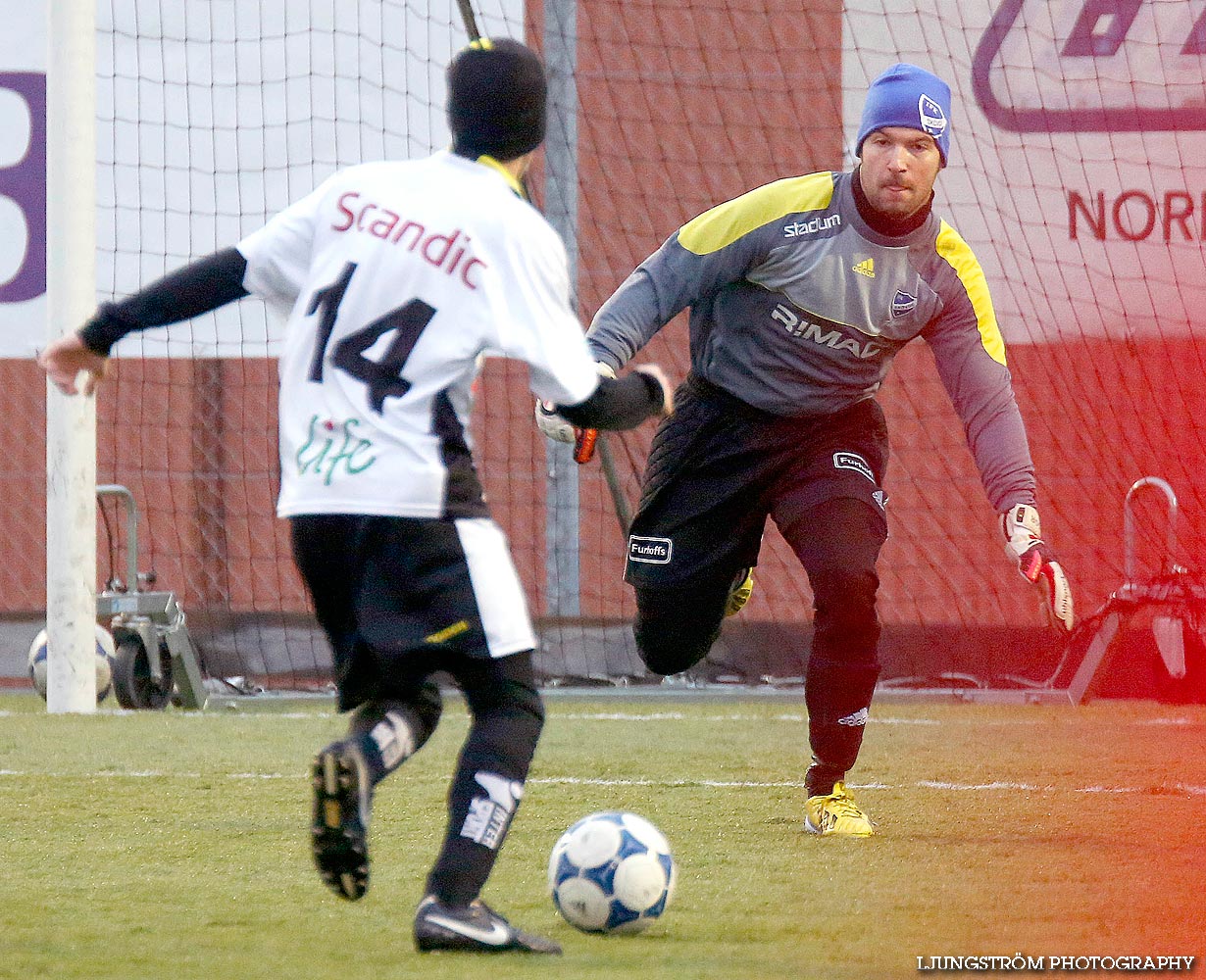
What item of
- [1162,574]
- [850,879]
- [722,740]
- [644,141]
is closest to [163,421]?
[644,141]

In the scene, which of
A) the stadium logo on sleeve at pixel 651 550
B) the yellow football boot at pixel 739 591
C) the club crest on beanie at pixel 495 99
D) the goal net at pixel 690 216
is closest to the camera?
the club crest on beanie at pixel 495 99

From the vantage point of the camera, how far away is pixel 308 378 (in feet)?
10.1

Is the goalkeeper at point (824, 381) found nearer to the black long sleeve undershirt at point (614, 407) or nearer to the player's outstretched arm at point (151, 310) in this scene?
the black long sleeve undershirt at point (614, 407)

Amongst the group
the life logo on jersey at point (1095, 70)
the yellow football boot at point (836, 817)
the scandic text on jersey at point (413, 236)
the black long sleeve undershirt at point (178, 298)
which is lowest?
the yellow football boot at point (836, 817)

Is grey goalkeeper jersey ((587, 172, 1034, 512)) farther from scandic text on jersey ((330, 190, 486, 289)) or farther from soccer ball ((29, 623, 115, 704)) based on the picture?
soccer ball ((29, 623, 115, 704))

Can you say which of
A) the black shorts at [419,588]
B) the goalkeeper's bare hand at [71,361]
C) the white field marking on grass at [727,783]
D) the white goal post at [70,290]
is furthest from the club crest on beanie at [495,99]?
the white goal post at [70,290]

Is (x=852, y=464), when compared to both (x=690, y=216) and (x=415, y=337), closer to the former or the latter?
(x=415, y=337)

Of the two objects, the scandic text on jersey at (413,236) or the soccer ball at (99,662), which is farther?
the soccer ball at (99,662)

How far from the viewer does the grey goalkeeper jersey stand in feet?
15.2

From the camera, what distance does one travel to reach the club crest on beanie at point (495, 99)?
Result: 3109 mm

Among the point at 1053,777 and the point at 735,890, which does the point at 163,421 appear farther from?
the point at 735,890

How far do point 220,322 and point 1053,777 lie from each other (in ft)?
17.0

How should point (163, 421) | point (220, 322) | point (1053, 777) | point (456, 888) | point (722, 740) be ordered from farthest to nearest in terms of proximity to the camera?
point (163, 421) → point (220, 322) → point (722, 740) → point (1053, 777) → point (456, 888)

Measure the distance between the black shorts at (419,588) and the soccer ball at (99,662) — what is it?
201 inches
